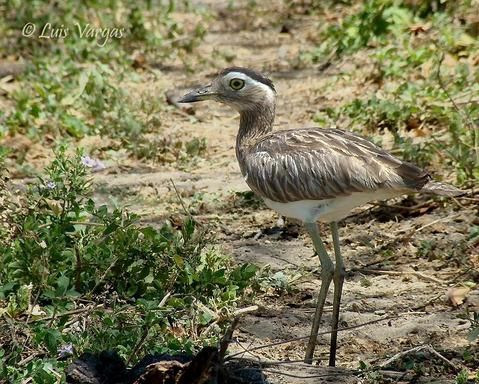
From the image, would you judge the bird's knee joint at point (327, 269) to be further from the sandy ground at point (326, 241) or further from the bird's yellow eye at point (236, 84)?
the bird's yellow eye at point (236, 84)

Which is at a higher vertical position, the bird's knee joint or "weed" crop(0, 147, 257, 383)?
the bird's knee joint

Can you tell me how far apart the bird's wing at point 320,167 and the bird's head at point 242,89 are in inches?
11.8

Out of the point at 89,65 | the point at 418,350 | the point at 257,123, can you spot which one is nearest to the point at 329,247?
the point at 257,123

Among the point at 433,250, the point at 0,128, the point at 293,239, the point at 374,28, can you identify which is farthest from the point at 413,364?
the point at 374,28

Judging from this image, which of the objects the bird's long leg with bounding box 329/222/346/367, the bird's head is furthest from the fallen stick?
the bird's head

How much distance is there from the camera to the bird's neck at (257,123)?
5957mm

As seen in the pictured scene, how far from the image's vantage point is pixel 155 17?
36.7 feet

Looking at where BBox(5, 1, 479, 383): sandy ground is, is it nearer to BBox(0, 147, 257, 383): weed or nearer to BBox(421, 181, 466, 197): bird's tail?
BBox(0, 147, 257, 383): weed

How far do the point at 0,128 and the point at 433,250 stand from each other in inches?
141

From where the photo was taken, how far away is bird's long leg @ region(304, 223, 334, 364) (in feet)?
16.9

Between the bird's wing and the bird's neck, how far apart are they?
175 millimetres

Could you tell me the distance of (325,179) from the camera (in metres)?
5.29

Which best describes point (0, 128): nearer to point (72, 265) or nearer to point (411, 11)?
point (72, 265)

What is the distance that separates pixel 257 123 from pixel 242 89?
0.20m
